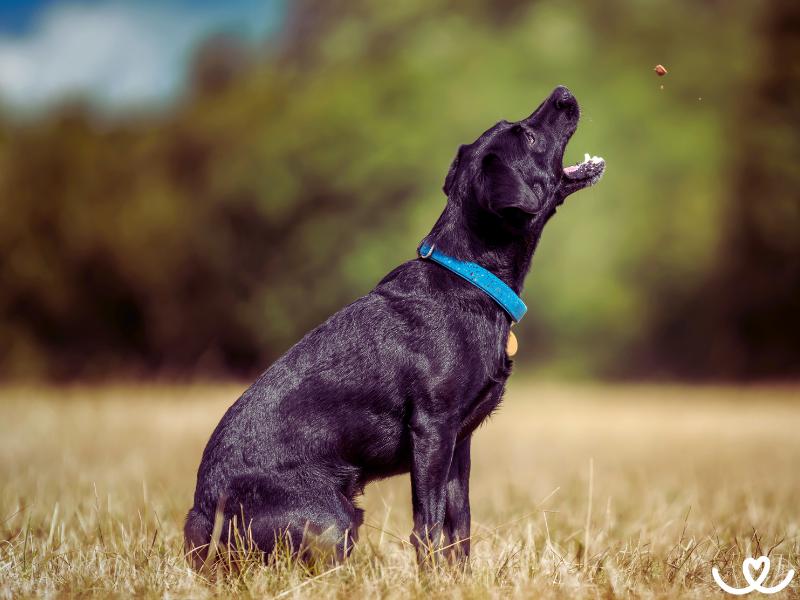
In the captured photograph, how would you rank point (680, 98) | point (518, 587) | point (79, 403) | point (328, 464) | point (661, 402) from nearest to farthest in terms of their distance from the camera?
point (518, 587), point (328, 464), point (79, 403), point (661, 402), point (680, 98)

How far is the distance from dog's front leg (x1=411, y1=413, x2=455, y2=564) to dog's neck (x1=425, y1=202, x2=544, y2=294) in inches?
29.7

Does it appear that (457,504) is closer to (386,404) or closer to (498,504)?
(386,404)

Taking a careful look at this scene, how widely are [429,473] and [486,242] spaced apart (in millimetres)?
1049

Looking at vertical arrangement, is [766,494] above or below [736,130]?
below

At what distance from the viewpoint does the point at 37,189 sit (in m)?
18.1

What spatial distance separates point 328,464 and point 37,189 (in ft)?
53.7

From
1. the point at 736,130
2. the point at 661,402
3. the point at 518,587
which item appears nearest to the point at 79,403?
the point at 661,402

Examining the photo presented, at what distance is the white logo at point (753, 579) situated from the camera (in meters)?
3.44

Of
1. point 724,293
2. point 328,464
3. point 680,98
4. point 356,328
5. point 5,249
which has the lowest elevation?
point 328,464

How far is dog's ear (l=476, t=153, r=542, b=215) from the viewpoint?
3.79 m

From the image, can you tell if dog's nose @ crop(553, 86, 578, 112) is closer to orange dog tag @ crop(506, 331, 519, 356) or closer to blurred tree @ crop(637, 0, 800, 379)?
orange dog tag @ crop(506, 331, 519, 356)

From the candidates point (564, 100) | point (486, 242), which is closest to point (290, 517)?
point (486, 242)

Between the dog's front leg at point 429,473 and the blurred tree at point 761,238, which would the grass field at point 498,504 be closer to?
the dog's front leg at point 429,473

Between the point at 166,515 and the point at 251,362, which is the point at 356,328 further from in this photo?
the point at 251,362
